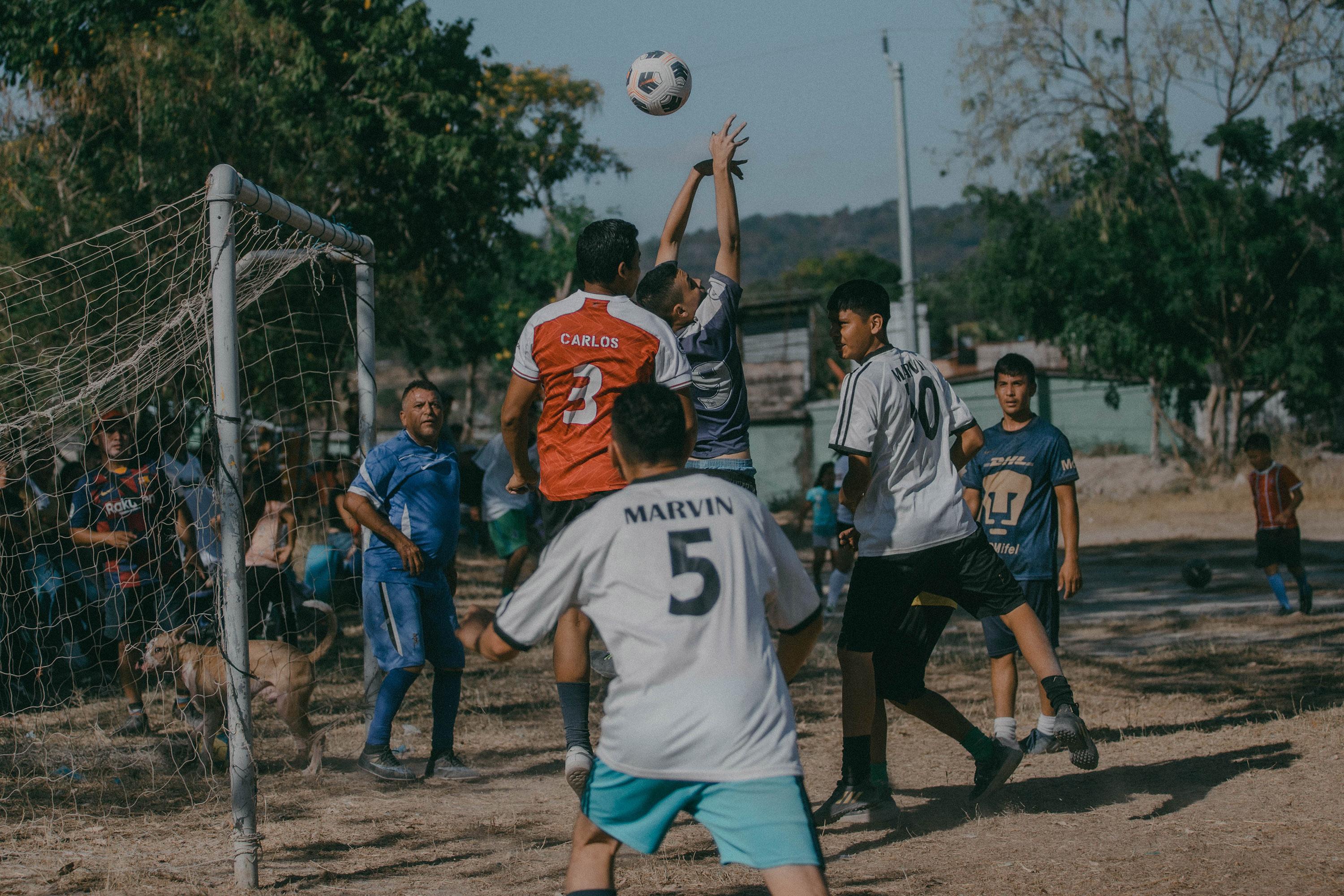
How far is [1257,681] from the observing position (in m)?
7.48

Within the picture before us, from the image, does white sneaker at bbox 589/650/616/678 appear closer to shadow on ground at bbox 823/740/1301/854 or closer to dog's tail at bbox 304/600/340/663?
shadow on ground at bbox 823/740/1301/854

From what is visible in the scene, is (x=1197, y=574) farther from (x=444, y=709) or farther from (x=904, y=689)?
(x=444, y=709)

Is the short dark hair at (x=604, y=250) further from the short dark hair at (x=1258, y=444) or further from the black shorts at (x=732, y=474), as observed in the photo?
the short dark hair at (x=1258, y=444)

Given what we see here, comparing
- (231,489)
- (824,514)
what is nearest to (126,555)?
(231,489)

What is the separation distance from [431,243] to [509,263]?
17.1 metres

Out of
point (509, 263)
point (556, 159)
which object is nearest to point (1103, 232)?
point (556, 159)

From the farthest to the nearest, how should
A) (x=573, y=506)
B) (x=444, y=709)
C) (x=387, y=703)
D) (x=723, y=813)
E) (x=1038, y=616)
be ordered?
(x=444, y=709), (x=387, y=703), (x=1038, y=616), (x=573, y=506), (x=723, y=813)

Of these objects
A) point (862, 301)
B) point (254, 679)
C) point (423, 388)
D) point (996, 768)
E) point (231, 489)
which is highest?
point (862, 301)

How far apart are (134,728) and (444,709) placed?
7.69ft

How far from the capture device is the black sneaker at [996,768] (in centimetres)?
484

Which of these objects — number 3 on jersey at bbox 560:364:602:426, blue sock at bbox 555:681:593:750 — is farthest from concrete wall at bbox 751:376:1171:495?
number 3 on jersey at bbox 560:364:602:426

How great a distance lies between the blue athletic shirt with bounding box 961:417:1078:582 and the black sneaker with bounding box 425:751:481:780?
2.85 meters

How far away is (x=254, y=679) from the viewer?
558 centimetres

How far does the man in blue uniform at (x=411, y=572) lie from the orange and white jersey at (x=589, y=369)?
61.0 inches
